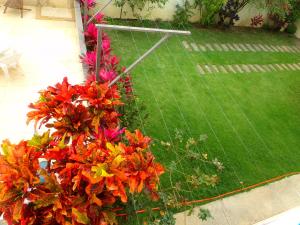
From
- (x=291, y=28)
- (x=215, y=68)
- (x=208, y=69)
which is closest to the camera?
(x=208, y=69)

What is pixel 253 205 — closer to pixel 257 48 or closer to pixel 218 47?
pixel 218 47

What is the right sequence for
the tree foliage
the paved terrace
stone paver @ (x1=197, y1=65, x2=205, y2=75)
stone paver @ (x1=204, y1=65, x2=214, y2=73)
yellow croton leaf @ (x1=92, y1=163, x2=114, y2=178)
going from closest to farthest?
yellow croton leaf @ (x1=92, y1=163, x2=114, y2=178), the paved terrace, stone paver @ (x1=197, y1=65, x2=205, y2=75), stone paver @ (x1=204, y1=65, x2=214, y2=73), the tree foliage

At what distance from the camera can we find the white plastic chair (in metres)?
5.86

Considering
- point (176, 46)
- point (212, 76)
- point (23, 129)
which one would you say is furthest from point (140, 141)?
point (176, 46)

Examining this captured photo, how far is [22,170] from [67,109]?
2.82 ft

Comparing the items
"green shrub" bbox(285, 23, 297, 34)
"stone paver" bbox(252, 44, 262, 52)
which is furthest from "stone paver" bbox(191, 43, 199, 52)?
"green shrub" bbox(285, 23, 297, 34)

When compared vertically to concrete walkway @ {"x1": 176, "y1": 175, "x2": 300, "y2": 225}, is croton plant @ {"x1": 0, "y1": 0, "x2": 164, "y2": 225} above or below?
above

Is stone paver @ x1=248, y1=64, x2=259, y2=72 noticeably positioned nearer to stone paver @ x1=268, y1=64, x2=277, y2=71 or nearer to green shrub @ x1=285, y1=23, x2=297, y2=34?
stone paver @ x1=268, y1=64, x2=277, y2=71

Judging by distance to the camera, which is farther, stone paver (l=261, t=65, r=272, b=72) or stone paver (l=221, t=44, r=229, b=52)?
stone paver (l=221, t=44, r=229, b=52)

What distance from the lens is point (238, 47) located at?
1088cm

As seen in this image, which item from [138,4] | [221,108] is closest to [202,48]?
[138,4]

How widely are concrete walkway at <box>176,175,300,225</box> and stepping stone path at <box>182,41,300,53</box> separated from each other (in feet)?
16.8

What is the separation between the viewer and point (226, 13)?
11188mm

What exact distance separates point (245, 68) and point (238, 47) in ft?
4.13
